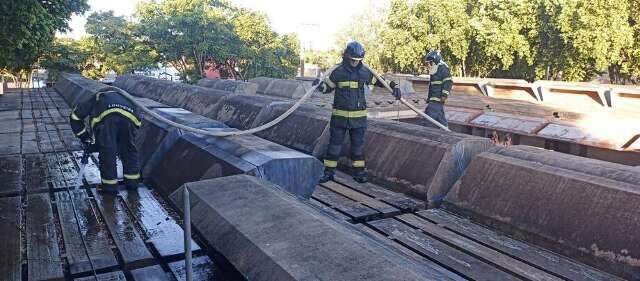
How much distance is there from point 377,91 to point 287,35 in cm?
1359

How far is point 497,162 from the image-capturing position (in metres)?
4.80

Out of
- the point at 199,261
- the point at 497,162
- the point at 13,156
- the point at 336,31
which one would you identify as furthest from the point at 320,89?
the point at 336,31

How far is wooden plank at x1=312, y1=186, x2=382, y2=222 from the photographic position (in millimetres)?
4617

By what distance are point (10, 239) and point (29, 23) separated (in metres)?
5.20

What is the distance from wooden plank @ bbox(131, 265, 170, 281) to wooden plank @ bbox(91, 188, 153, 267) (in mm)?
94

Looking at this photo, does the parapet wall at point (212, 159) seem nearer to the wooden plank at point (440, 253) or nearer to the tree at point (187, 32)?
the wooden plank at point (440, 253)

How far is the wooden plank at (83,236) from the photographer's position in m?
3.37

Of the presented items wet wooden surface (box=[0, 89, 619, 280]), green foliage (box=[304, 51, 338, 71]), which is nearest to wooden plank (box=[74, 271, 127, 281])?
wet wooden surface (box=[0, 89, 619, 280])

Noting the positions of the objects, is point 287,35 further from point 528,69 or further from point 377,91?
point 528,69

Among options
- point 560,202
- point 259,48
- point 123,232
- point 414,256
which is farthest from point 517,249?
point 259,48

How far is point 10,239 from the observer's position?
3.74 metres

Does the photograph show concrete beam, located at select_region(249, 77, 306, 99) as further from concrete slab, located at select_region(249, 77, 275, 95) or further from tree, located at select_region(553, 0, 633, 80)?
tree, located at select_region(553, 0, 633, 80)

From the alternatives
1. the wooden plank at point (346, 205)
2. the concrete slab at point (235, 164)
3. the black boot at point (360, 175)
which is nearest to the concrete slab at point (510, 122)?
the black boot at point (360, 175)

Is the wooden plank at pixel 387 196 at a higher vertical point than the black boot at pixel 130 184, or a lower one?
lower
